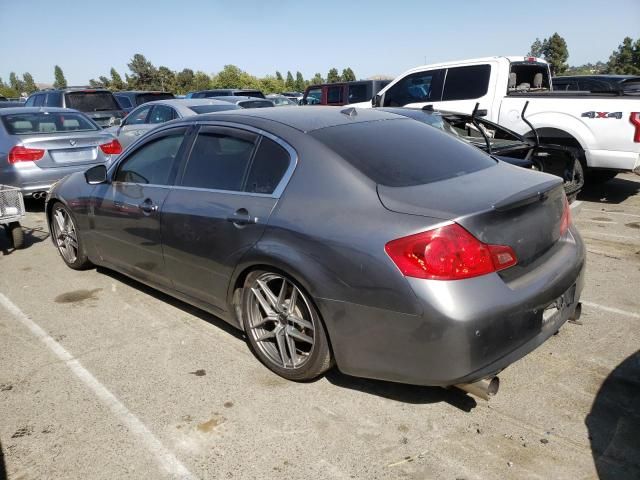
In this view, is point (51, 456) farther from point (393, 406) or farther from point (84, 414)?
point (393, 406)

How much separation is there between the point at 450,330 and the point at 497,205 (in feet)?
2.26

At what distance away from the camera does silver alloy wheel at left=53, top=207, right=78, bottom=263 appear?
523 cm

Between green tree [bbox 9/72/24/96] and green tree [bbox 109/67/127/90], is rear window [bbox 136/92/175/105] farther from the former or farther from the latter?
green tree [bbox 9/72/24/96]

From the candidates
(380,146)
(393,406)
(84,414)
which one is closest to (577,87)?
(380,146)

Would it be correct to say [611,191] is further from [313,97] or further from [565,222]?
[313,97]

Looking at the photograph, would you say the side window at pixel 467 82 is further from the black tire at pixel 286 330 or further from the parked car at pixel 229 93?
the parked car at pixel 229 93

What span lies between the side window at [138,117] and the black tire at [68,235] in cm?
525

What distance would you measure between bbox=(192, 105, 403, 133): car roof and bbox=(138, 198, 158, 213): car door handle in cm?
73

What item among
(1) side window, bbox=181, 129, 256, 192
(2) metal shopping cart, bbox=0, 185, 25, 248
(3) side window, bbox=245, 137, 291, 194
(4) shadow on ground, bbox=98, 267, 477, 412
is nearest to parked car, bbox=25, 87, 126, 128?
(2) metal shopping cart, bbox=0, 185, 25, 248

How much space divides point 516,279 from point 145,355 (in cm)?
244

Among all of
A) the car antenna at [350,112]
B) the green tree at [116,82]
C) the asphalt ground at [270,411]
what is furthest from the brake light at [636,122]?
the green tree at [116,82]

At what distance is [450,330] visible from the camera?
2.40m

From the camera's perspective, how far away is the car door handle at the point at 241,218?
3.15 metres

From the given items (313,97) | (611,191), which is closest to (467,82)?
(611,191)
